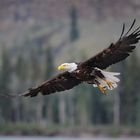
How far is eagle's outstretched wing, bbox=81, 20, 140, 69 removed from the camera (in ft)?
50.8

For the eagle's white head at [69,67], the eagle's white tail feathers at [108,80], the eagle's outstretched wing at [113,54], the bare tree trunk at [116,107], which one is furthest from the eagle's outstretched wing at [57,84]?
the bare tree trunk at [116,107]

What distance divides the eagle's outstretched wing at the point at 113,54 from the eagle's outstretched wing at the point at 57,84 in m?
0.73

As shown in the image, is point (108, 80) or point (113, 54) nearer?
point (108, 80)

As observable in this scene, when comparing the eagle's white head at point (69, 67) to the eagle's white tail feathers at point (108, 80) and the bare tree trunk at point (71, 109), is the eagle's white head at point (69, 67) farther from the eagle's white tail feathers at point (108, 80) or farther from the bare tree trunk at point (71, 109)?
the bare tree trunk at point (71, 109)

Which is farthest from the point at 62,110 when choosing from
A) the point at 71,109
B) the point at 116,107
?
the point at 116,107

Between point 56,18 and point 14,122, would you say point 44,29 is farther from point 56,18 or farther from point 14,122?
A: point 14,122

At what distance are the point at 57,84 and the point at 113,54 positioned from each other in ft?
5.44

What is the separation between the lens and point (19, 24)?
A: 7092 inches

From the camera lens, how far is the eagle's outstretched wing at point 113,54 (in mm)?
A: 15477

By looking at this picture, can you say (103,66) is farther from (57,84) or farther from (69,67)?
(57,84)

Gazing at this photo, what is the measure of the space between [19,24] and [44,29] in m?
6.20

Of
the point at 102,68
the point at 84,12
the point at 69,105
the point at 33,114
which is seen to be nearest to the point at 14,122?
the point at 33,114

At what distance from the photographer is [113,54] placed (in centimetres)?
1582

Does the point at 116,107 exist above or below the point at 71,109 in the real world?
below
